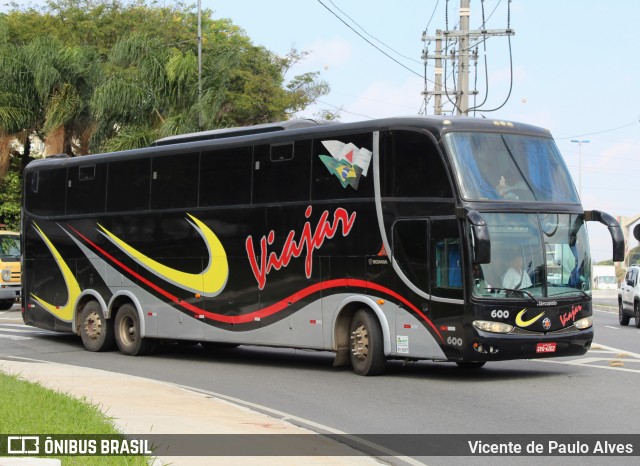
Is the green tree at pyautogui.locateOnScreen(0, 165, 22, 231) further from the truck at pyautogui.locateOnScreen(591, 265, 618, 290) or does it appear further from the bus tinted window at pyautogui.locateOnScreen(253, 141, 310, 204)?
the truck at pyautogui.locateOnScreen(591, 265, 618, 290)

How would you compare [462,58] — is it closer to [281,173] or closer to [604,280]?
[281,173]

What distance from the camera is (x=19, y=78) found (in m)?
39.2

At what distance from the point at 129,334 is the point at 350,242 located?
6.37 meters

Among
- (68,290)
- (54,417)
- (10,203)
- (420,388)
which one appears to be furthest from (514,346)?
(10,203)

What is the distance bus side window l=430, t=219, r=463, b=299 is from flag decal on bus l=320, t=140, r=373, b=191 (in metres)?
1.67

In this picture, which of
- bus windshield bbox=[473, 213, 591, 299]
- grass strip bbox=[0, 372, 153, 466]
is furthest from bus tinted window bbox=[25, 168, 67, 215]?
bus windshield bbox=[473, 213, 591, 299]

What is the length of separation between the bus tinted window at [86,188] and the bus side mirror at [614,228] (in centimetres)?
980

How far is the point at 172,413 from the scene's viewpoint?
1245 centimetres

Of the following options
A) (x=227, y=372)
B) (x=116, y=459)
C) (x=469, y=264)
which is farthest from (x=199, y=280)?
(x=116, y=459)

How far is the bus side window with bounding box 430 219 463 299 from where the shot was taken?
16.1m

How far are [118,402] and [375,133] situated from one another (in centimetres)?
617

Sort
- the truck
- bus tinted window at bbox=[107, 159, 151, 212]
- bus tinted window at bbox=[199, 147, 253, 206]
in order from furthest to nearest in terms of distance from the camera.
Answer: the truck → bus tinted window at bbox=[107, 159, 151, 212] → bus tinted window at bbox=[199, 147, 253, 206]

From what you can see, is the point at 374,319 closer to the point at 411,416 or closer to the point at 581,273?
the point at 581,273

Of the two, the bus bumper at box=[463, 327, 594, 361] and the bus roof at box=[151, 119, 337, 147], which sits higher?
the bus roof at box=[151, 119, 337, 147]
